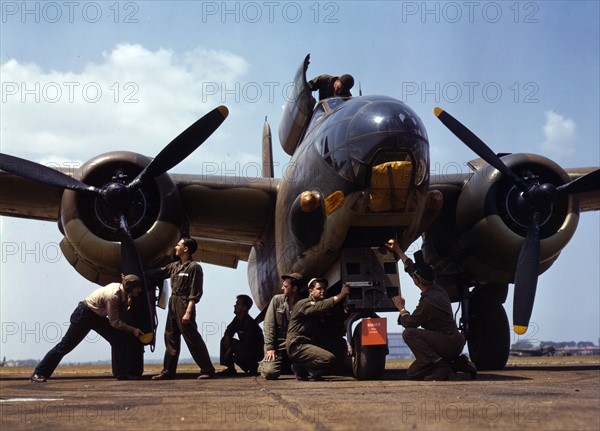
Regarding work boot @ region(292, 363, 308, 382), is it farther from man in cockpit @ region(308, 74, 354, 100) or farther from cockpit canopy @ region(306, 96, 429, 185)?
man in cockpit @ region(308, 74, 354, 100)

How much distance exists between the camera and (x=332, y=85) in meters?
12.2

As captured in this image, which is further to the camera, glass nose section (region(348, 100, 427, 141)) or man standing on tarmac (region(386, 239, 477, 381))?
glass nose section (region(348, 100, 427, 141))

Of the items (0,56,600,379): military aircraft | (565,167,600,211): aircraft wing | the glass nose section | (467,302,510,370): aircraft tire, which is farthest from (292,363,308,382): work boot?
(565,167,600,211): aircraft wing

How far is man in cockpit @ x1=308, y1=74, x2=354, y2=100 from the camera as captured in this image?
12.0 meters

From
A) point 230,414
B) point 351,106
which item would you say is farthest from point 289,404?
point 351,106

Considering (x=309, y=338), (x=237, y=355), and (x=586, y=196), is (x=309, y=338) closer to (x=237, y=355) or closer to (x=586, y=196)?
(x=237, y=355)

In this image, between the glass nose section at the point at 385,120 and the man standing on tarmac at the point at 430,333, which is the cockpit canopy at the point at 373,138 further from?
the man standing on tarmac at the point at 430,333

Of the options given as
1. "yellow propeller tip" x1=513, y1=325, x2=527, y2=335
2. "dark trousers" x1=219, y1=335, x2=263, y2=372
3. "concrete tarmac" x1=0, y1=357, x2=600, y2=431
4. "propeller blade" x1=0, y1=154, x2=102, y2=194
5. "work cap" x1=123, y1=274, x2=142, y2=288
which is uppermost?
"propeller blade" x1=0, y1=154, x2=102, y2=194

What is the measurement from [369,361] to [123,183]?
5.54 m

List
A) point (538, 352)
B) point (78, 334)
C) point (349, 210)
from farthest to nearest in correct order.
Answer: point (538, 352) → point (78, 334) → point (349, 210)

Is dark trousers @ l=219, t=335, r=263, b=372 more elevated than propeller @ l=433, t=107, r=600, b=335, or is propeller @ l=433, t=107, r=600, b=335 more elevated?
propeller @ l=433, t=107, r=600, b=335

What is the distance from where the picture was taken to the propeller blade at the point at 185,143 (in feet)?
40.1

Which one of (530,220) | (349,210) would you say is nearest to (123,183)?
(349,210)

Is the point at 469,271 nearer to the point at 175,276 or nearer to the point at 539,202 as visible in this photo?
the point at 539,202
